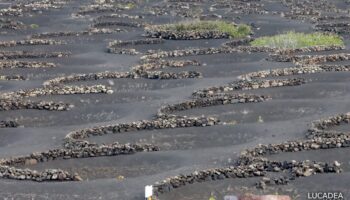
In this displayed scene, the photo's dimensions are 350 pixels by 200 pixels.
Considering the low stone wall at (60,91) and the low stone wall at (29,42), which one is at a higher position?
the low stone wall at (60,91)

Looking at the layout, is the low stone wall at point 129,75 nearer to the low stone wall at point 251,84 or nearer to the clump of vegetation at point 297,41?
the low stone wall at point 251,84

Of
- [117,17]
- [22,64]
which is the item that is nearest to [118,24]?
[117,17]

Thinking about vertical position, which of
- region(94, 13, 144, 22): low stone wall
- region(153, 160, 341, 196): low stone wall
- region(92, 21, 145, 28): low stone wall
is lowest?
region(94, 13, 144, 22): low stone wall

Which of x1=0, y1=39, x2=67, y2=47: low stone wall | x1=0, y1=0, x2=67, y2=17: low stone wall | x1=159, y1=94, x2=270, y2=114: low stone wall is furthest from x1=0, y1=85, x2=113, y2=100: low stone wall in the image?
x1=0, y1=0, x2=67, y2=17: low stone wall

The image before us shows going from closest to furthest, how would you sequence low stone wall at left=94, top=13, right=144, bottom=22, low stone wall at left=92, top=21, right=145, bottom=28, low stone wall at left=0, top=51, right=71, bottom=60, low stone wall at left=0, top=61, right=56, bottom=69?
low stone wall at left=0, top=61, right=56, bottom=69 → low stone wall at left=0, top=51, right=71, bottom=60 → low stone wall at left=92, top=21, right=145, bottom=28 → low stone wall at left=94, top=13, right=144, bottom=22

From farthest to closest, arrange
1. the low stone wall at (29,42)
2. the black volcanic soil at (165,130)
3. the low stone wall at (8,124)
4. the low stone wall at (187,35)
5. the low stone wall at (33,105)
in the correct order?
1. the low stone wall at (187,35)
2. the low stone wall at (29,42)
3. the low stone wall at (33,105)
4. the low stone wall at (8,124)
5. the black volcanic soil at (165,130)

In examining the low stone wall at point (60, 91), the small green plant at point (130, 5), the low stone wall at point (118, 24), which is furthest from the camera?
the small green plant at point (130, 5)

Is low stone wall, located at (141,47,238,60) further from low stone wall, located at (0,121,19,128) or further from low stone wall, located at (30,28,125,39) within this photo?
low stone wall, located at (0,121,19,128)

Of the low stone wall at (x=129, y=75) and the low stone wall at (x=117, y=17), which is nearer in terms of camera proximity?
the low stone wall at (x=129, y=75)

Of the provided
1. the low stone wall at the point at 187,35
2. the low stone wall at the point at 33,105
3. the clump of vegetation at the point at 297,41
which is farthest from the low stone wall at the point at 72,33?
the low stone wall at the point at 33,105

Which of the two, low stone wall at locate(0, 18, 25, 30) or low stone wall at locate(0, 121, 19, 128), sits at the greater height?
low stone wall at locate(0, 121, 19, 128)
